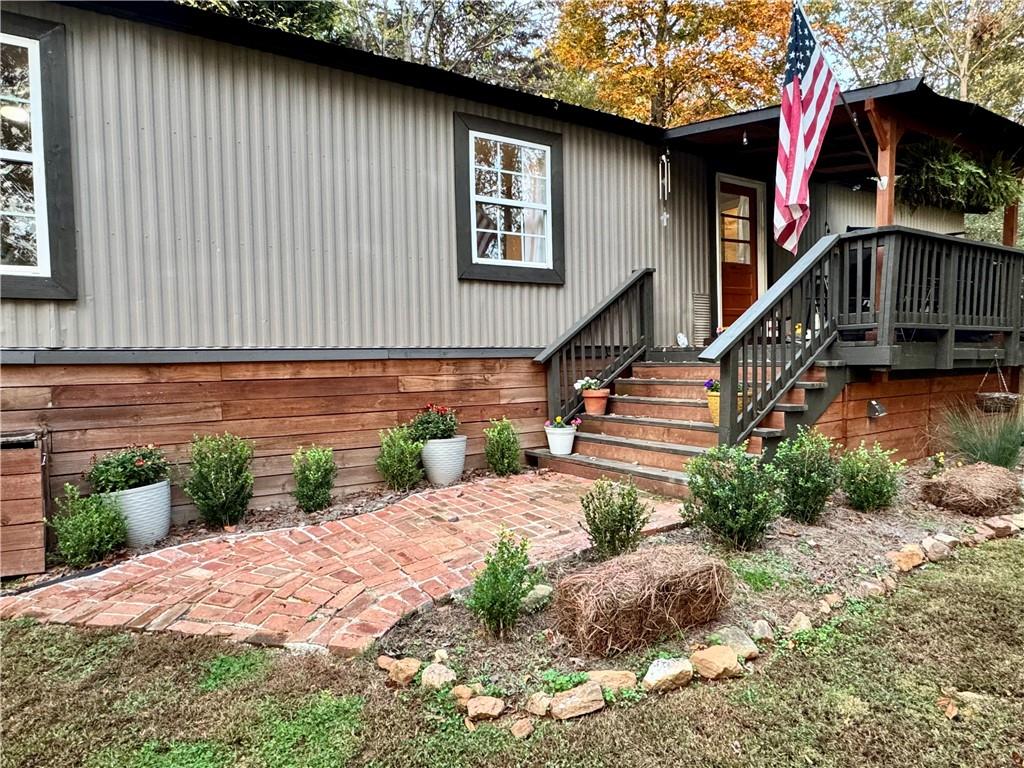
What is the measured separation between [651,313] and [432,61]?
A: 11.0 m

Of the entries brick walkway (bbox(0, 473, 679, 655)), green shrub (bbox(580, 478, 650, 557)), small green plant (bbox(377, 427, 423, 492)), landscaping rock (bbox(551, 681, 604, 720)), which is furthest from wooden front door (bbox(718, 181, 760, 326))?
landscaping rock (bbox(551, 681, 604, 720))

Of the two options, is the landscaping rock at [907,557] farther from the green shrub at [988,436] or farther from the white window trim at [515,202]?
the white window trim at [515,202]

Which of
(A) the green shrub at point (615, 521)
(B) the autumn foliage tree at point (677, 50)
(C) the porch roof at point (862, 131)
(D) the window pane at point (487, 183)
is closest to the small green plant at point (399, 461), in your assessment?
(A) the green shrub at point (615, 521)

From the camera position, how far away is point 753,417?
411 cm

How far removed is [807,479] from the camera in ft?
11.2

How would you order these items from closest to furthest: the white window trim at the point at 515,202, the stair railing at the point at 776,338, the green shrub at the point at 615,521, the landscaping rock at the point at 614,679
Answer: the landscaping rock at the point at 614,679 < the green shrub at the point at 615,521 < the stair railing at the point at 776,338 < the white window trim at the point at 515,202

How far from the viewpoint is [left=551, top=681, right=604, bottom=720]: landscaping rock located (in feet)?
6.08

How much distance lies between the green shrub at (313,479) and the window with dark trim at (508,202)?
6.74 ft

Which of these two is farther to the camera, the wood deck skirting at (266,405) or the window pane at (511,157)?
the window pane at (511,157)

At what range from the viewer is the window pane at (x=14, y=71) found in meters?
3.48

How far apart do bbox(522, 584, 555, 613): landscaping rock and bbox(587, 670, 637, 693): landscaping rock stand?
476 millimetres

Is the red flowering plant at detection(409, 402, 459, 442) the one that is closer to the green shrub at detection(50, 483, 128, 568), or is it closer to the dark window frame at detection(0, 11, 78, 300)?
the green shrub at detection(50, 483, 128, 568)

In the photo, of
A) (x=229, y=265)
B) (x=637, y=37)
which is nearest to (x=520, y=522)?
(x=229, y=265)

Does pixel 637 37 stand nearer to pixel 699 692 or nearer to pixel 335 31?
pixel 335 31
